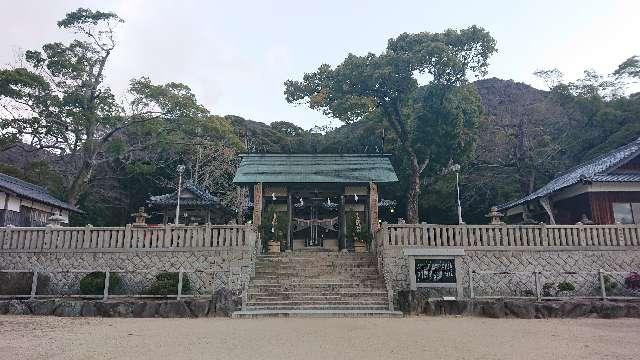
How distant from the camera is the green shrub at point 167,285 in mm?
13039

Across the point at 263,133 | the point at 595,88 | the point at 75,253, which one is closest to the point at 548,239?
the point at 75,253

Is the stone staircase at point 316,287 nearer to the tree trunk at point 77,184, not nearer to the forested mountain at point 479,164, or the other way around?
the forested mountain at point 479,164

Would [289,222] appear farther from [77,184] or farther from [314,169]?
[77,184]

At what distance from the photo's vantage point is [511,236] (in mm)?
15055

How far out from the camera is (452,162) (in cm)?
2692

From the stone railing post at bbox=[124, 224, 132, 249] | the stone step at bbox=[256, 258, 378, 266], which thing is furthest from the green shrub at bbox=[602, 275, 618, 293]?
the stone railing post at bbox=[124, 224, 132, 249]

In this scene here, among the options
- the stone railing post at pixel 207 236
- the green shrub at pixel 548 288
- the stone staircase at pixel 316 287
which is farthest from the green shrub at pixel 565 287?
the stone railing post at pixel 207 236

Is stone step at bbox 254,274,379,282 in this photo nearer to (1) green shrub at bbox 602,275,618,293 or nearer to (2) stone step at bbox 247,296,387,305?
(2) stone step at bbox 247,296,387,305

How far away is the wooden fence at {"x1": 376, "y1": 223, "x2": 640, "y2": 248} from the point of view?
14.9 meters

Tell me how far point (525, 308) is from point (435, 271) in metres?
2.91

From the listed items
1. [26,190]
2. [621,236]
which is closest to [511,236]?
[621,236]

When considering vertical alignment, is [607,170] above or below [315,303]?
above

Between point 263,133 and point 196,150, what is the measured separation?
628 inches

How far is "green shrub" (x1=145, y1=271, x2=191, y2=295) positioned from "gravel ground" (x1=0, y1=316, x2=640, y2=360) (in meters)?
1.74
